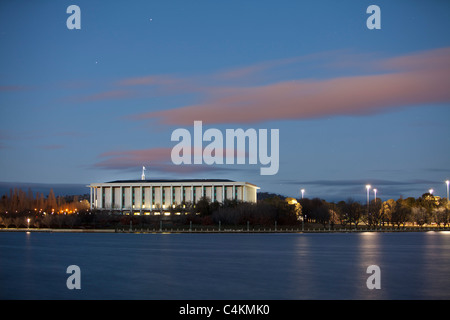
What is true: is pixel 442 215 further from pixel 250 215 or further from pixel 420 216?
pixel 250 215

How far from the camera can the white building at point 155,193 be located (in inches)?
7589

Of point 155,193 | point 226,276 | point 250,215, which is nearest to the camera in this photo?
point 226,276

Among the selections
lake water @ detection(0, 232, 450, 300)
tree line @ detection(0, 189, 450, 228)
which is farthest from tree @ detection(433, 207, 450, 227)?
lake water @ detection(0, 232, 450, 300)

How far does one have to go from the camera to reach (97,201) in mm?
199375

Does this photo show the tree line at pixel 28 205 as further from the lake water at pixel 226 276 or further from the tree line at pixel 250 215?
the lake water at pixel 226 276

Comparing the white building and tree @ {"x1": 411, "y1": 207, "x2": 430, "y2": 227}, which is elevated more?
the white building

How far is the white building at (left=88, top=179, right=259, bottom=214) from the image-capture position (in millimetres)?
192750

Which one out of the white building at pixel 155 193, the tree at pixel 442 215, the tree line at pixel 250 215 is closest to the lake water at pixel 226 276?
the tree line at pixel 250 215

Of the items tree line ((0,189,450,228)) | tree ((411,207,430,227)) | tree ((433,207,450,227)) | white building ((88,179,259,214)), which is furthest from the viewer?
white building ((88,179,259,214))

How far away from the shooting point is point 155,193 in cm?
19625

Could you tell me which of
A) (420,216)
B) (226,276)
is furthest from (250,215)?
(226,276)

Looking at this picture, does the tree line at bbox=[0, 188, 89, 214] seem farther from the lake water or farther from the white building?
the lake water
